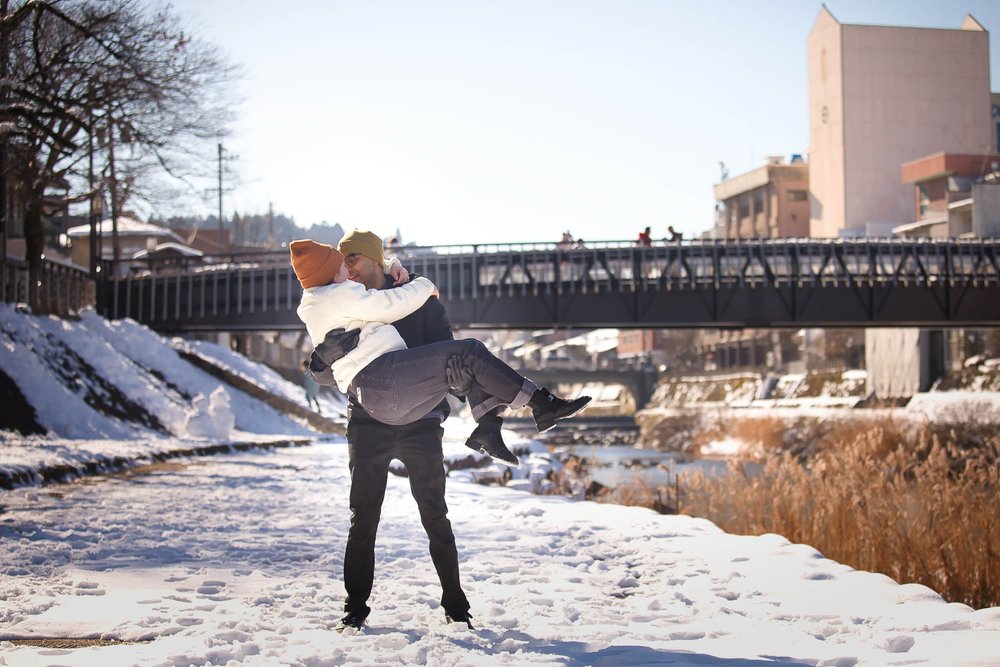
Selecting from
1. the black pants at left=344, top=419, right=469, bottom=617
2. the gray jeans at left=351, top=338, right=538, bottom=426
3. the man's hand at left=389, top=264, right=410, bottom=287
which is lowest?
the black pants at left=344, top=419, right=469, bottom=617

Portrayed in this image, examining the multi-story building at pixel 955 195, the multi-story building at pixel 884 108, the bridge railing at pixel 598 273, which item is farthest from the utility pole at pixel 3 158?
the multi-story building at pixel 884 108

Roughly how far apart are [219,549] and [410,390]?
3.87 meters

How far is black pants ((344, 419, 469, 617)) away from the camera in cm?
552

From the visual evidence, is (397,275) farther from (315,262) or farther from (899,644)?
(899,644)

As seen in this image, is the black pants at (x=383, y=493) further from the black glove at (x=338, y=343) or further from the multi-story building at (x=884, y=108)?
the multi-story building at (x=884, y=108)

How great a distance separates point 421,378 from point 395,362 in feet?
0.50

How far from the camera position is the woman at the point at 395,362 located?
529 cm

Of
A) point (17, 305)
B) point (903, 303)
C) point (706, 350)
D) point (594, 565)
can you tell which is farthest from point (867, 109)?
point (594, 565)

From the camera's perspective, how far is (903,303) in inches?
1662

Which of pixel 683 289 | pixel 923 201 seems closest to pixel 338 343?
pixel 683 289

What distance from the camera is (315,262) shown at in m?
5.47

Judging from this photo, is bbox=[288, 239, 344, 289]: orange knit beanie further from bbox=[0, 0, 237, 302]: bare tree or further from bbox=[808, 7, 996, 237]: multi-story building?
bbox=[808, 7, 996, 237]: multi-story building

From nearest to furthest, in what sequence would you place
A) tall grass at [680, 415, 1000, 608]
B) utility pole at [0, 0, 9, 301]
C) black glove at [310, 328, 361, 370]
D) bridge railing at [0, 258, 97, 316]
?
black glove at [310, 328, 361, 370]
tall grass at [680, 415, 1000, 608]
utility pole at [0, 0, 9, 301]
bridge railing at [0, 258, 97, 316]

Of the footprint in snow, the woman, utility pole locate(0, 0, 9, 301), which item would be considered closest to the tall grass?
the footprint in snow
